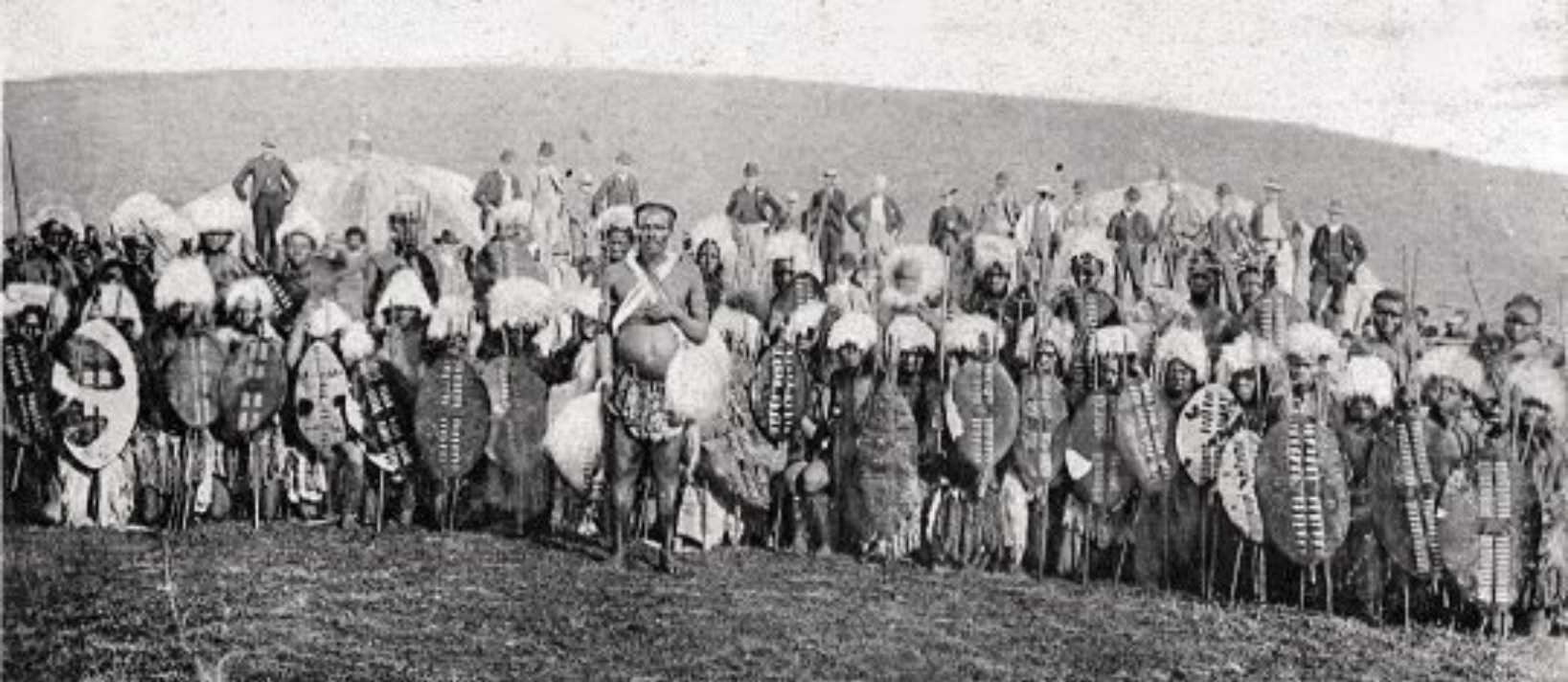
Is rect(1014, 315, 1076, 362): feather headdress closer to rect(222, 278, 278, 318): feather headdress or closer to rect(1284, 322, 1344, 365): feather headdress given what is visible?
rect(1284, 322, 1344, 365): feather headdress

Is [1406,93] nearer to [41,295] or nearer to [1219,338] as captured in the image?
[1219,338]

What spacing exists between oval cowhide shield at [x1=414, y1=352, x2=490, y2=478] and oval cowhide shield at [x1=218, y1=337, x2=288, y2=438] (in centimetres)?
51

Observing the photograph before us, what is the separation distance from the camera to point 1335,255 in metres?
6.81

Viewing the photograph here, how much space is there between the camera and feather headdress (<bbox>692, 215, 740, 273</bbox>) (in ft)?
21.9

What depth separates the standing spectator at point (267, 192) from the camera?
6648mm

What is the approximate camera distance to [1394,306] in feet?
22.3

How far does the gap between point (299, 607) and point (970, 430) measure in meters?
2.41

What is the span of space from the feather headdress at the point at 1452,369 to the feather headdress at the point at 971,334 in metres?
1.51

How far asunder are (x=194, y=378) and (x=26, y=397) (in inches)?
23.2

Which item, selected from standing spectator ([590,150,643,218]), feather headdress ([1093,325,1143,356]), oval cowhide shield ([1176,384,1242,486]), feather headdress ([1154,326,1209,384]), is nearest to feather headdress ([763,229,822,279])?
standing spectator ([590,150,643,218])

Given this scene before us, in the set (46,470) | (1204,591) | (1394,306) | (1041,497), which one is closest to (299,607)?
(46,470)

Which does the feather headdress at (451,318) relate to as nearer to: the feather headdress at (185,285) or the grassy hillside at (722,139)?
the grassy hillside at (722,139)

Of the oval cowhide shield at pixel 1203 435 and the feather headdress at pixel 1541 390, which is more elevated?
the feather headdress at pixel 1541 390

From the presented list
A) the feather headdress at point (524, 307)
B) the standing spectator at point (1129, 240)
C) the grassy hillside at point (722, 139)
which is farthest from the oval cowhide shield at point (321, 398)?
the standing spectator at point (1129, 240)
